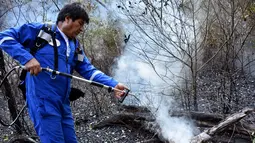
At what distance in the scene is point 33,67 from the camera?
327cm

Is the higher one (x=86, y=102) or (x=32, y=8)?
(x=32, y=8)

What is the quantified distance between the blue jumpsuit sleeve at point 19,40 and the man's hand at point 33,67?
42 mm

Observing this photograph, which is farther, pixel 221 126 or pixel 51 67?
pixel 221 126

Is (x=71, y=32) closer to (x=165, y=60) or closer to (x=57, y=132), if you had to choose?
(x=57, y=132)

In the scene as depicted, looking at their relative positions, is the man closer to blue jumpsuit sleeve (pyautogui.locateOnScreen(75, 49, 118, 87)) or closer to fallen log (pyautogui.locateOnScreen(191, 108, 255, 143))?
blue jumpsuit sleeve (pyautogui.locateOnScreen(75, 49, 118, 87))

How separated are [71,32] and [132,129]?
9.39 ft

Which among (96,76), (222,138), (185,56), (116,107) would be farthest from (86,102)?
(96,76)

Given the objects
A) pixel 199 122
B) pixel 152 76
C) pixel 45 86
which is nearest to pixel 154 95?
pixel 152 76

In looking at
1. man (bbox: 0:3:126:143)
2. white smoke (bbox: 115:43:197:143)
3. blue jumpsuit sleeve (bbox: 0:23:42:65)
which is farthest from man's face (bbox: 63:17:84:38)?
white smoke (bbox: 115:43:197:143)

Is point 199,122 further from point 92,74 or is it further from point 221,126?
point 92,74

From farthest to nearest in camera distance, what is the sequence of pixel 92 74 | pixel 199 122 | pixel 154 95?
pixel 154 95 < pixel 199 122 < pixel 92 74

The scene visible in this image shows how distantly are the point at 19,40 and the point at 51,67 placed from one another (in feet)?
1.41

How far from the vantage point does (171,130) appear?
5.43 m

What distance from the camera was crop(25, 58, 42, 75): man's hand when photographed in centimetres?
328
